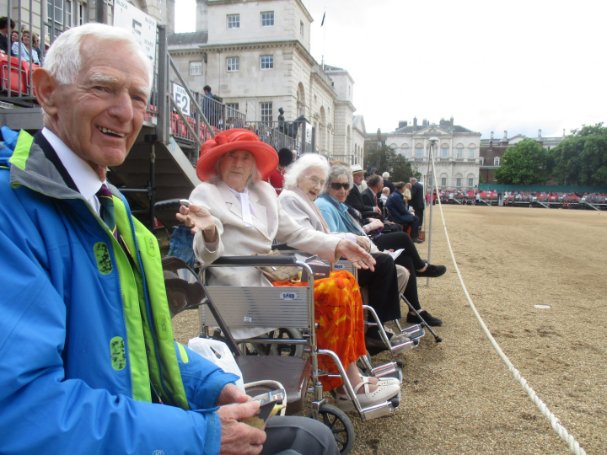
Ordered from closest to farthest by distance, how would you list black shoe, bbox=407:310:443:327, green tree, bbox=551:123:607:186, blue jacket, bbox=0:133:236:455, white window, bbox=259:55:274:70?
blue jacket, bbox=0:133:236:455
black shoe, bbox=407:310:443:327
white window, bbox=259:55:274:70
green tree, bbox=551:123:607:186

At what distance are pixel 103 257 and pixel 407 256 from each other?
13.4ft

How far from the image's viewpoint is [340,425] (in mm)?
2725

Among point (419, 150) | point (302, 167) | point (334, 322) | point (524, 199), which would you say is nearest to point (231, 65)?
point (524, 199)

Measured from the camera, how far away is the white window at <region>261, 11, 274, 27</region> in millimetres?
42188

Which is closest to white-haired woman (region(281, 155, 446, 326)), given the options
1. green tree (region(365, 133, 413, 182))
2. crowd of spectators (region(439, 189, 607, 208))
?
crowd of spectators (region(439, 189, 607, 208))

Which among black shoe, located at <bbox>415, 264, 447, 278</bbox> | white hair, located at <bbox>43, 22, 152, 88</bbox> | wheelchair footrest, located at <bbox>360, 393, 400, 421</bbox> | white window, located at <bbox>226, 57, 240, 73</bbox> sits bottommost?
wheelchair footrest, located at <bbox>360, 393, 400, 421</bbox>

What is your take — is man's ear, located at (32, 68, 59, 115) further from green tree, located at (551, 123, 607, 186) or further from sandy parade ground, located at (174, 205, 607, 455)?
green tree, located at (551, 123, 607, 186)

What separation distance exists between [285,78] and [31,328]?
42505 millimetres

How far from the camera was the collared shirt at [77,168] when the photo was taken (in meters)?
1.25

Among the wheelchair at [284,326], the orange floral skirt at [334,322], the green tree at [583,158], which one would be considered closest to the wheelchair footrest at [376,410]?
the wheelchair at [284,326]

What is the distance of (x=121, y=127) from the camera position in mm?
1347

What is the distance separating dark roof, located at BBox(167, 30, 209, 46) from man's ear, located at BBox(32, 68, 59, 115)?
157 feet

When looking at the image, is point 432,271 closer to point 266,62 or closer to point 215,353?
point 215,353

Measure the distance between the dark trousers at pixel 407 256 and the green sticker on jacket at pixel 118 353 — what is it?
3827mm
